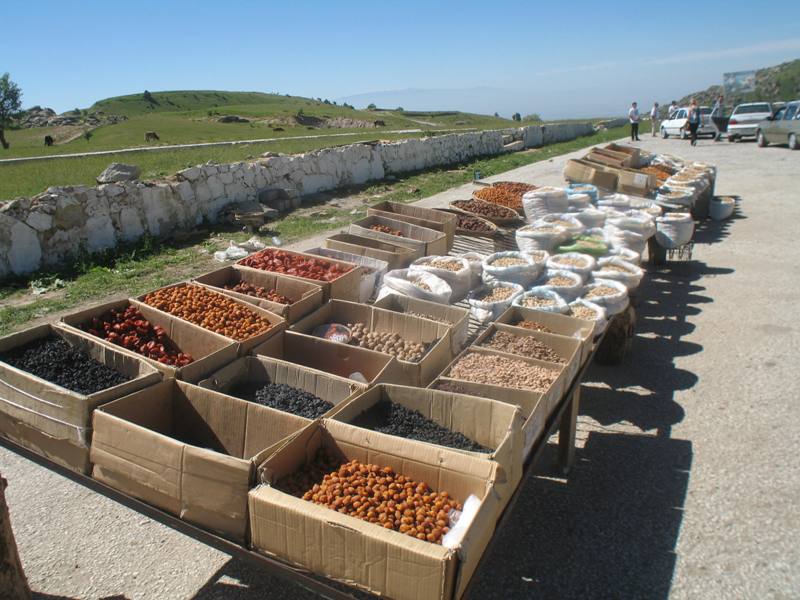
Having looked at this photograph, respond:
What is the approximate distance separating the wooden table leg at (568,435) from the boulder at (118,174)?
1180cm

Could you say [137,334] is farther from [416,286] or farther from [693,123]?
[693,123]

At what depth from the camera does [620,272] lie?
641cm

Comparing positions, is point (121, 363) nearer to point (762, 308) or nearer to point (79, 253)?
point (79, 253)

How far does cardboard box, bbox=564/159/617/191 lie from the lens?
10.7m

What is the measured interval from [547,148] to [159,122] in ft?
87.1

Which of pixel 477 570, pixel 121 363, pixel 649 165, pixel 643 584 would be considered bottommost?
pixel 643 584

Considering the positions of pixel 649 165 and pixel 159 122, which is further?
pixel 159 122

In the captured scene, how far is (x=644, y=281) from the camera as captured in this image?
9086 mm

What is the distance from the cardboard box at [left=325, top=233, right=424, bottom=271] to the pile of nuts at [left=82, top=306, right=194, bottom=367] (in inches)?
96.7

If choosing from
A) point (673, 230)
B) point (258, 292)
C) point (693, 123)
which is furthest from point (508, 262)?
point (693, 123)

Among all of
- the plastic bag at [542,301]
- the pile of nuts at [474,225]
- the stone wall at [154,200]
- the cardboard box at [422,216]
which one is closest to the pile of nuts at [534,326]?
the plastic bag at [542,301]

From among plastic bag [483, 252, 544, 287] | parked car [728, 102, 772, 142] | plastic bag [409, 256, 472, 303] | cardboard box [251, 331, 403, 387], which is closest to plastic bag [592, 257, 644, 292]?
plastic bag [483, 252, 544, 287]

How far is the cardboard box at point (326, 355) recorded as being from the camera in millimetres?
4215

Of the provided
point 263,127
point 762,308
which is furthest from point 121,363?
point 263,127
